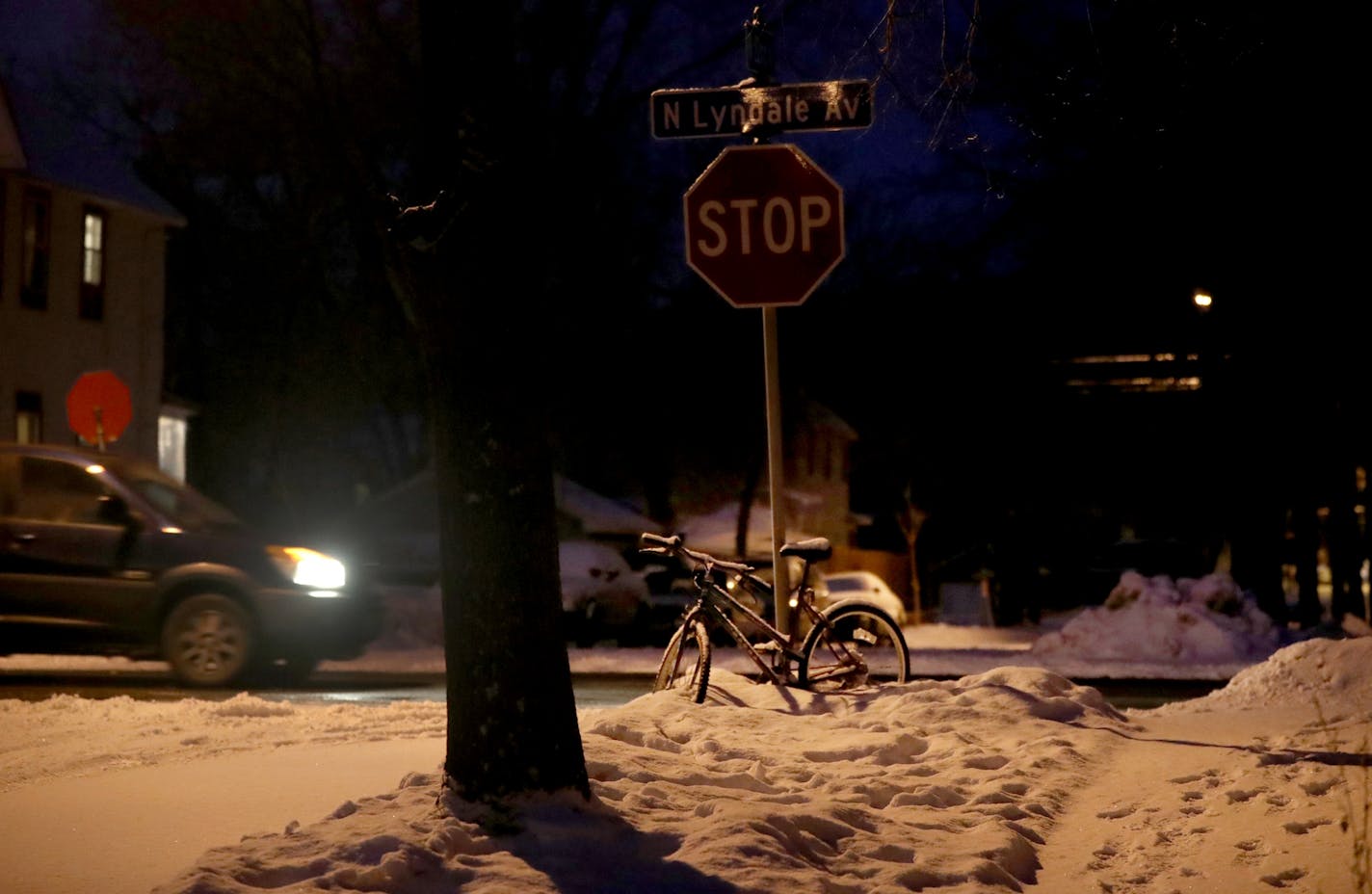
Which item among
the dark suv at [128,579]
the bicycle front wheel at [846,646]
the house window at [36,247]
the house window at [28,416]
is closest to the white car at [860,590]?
the dark suv at [128,579]

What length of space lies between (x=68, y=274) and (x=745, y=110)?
21137 millimetres

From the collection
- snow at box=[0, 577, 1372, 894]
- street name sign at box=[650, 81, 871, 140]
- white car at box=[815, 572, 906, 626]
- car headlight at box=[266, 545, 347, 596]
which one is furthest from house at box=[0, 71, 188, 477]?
street name sign at box=[650, 81, 871, 140]

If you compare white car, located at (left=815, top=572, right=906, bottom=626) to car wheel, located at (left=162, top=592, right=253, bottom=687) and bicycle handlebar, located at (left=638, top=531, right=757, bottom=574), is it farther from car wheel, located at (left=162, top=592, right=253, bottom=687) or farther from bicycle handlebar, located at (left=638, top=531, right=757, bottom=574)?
bicycle handlebar, located at (left=638, top=531, right=757, bottom=574)

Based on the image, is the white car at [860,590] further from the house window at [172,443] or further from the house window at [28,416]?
the house window at [172,443]

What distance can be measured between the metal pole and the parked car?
12.1 m

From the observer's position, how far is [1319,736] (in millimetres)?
9336

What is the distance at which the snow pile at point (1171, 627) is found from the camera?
1986 centimetres

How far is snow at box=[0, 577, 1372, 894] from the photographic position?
236 inches

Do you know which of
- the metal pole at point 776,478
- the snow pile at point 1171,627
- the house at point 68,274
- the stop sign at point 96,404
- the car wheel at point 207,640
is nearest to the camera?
the metal pole at point 776,478

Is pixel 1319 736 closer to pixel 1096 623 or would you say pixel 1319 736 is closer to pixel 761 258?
pixel 761 258

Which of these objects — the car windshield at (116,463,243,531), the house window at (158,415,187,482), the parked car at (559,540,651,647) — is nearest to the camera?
the car windshield at (116,463,243,531)

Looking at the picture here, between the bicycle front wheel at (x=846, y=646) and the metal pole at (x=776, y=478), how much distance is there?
252 mm

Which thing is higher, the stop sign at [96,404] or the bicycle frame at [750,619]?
the stop sign at [96,404]

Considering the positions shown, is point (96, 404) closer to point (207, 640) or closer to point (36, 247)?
point (207, 640)
